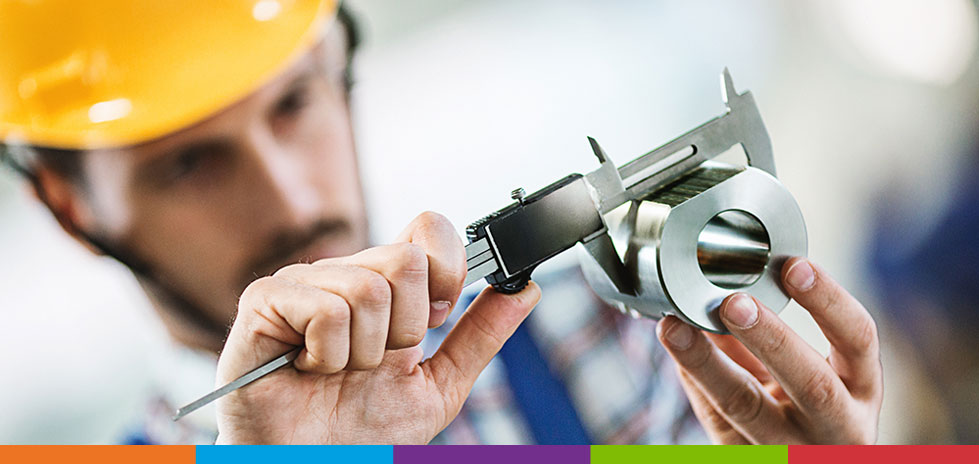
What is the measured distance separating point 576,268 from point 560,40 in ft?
1.92

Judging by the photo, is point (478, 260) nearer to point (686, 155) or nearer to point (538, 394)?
point (686, 155)

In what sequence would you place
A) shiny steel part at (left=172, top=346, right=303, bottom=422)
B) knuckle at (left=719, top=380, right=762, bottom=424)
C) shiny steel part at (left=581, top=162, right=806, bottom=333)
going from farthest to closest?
knuckle at (left=719, top=380, right=762, bottom=424), shiny steel part at (left=581, top=162, right=806, bottom=333), shiny steel part at (left=172, top=346, right=303, bottom=422)

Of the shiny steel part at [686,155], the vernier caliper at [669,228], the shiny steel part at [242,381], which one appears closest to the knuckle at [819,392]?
the vernier caliper at [669,228]

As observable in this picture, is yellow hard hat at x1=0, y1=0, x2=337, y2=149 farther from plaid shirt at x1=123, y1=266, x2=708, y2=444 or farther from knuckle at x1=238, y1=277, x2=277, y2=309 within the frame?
plaid shirt at x1=123, y1=266, x2=708, y2=444

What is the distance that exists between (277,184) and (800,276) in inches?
49.3

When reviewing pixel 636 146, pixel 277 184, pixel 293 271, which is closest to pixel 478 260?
pixel 293 271

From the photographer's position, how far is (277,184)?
5.74 feet

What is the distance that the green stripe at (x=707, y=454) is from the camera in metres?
0.70

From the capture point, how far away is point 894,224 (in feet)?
7.40

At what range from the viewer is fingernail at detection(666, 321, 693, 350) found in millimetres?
883

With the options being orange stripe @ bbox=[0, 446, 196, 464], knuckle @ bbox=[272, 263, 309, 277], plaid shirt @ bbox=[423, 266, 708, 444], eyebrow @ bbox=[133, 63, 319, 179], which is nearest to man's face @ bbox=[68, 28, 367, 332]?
eyebrow @ bbox=[133, 63, 319, 179]

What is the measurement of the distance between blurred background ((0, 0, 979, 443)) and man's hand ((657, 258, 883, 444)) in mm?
985

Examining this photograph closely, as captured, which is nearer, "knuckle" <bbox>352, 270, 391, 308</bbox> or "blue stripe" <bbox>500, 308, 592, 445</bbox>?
"knuckle" <bbox>352, 270, 391, 308</bbox>

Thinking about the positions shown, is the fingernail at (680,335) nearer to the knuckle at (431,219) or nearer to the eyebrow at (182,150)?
the knuckle at (431,219)
